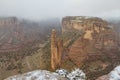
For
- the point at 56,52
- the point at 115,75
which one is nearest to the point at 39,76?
the point at 115,75

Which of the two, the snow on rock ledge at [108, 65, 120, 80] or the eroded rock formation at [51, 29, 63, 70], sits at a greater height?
the snow on rock ledge at [108, 65, 120, 80]

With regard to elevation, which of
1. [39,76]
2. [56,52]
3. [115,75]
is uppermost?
[115,75]

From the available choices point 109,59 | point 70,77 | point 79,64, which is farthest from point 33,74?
point 109,59

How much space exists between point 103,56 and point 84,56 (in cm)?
1111

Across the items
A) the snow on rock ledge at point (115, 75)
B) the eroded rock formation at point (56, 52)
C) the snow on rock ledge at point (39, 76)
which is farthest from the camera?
the eroded rock formation at point (56, 52)

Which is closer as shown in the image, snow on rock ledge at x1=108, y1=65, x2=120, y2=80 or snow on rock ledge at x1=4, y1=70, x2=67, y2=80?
snow on rock ledge at x1=108, y1=65, x2=120, y2=80

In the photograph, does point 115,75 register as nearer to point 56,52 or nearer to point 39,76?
point 39,76

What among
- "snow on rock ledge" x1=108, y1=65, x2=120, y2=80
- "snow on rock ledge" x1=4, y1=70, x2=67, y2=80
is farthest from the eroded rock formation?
"snow on rock ledge" x1=108, y1=65, x2=120, y2=80

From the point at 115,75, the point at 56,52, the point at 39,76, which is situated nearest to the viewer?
the point at 115,75

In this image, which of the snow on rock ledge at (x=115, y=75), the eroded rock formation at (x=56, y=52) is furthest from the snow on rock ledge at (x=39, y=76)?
the eroded rock formation at (x=56, y=52)

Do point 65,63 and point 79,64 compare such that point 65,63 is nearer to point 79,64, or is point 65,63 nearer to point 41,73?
point 79,64

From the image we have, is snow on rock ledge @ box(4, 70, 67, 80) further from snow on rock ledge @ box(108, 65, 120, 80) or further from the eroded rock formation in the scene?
the eroded rock formation

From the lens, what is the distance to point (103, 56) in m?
198

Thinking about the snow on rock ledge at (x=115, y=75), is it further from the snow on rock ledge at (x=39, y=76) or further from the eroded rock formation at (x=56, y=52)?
the eroded rock formation at (x=56, y=52)
